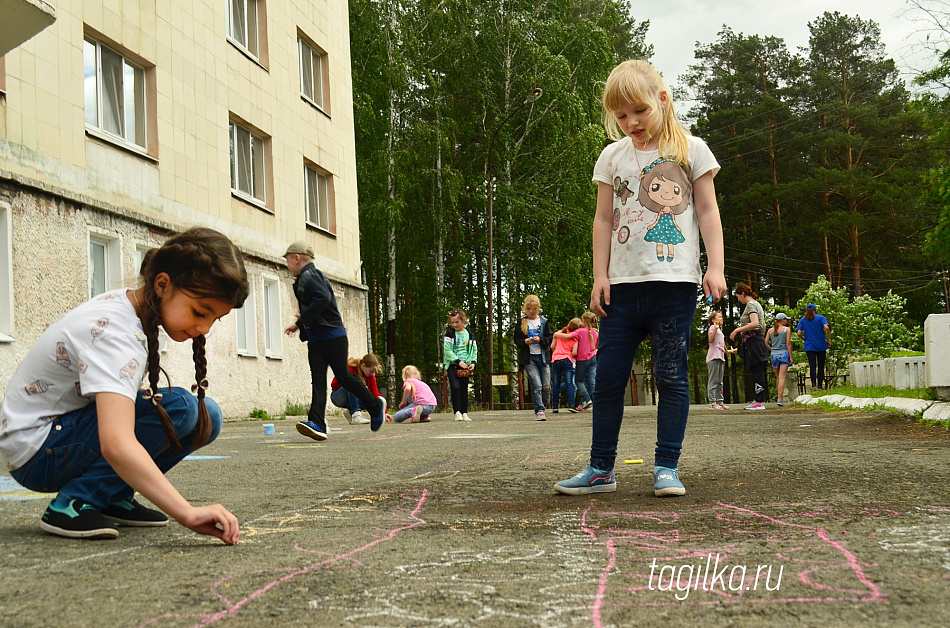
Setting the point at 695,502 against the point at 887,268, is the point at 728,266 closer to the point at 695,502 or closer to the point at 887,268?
the point at 887,268

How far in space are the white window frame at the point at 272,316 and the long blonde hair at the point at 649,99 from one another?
1406cm

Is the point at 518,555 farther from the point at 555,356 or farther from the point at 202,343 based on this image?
the point at 555,356

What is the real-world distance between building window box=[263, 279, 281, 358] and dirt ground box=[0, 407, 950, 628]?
12.6m

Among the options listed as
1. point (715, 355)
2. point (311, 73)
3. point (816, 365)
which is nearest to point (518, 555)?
point (715, 355)

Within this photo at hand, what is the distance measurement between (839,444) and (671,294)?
10.4 feet

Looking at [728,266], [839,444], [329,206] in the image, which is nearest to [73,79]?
[329,206]

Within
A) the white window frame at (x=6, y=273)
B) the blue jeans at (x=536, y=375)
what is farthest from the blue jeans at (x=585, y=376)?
the white window frame at (x=6, y=273)

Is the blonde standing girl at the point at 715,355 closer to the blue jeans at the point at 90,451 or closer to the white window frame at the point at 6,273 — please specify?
the white window frame at the point at 6,273

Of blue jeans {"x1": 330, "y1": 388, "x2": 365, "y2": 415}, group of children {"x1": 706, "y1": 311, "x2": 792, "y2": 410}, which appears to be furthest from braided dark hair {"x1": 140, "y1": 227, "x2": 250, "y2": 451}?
group of children {"x1": 706, "y1": 311, "x2": 792, "y2": 410}

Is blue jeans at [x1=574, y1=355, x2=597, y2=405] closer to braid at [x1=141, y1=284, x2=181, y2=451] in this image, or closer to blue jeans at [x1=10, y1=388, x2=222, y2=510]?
blue jeans at [x1=10, y1=388, x2=222, y2=510]

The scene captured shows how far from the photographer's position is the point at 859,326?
29.7 metres

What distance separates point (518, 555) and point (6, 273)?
9770mm

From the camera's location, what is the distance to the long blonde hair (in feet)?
13.2

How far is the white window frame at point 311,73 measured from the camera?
20281 millimetres
